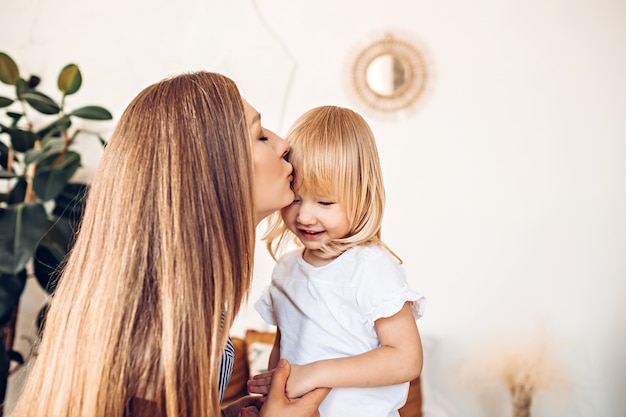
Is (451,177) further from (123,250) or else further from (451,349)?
(123,250)

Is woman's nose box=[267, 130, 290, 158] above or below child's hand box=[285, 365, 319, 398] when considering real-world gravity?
above

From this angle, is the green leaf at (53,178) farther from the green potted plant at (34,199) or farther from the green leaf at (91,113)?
the green leaf at (91,113)

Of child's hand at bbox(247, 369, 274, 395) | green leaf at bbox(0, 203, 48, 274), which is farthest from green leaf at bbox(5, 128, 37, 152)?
child's hand at bbox(247, 369, 274, 395)

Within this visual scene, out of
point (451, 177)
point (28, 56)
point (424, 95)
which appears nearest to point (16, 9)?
point (28, 56)

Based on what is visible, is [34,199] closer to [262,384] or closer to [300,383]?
[262,384]

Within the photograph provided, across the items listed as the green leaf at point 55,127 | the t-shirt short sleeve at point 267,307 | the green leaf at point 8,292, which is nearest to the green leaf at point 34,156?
the green leaf at point 55,127

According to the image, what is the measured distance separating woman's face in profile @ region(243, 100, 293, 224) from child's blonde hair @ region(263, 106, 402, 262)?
0.08 m

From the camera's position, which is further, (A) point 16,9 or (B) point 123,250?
(A) point 16,9

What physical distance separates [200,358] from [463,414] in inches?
86.2

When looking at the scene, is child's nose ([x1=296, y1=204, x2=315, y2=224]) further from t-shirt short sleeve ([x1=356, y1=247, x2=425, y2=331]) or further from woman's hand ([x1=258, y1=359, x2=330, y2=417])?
woman's hand ([x1=258, y1=359, x2=330, y2=417])

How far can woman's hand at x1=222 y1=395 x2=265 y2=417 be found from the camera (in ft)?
3.87

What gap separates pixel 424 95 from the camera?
2.69 m

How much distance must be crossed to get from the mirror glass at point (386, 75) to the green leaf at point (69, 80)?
1399 millimetres

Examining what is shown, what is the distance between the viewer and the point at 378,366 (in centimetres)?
110
